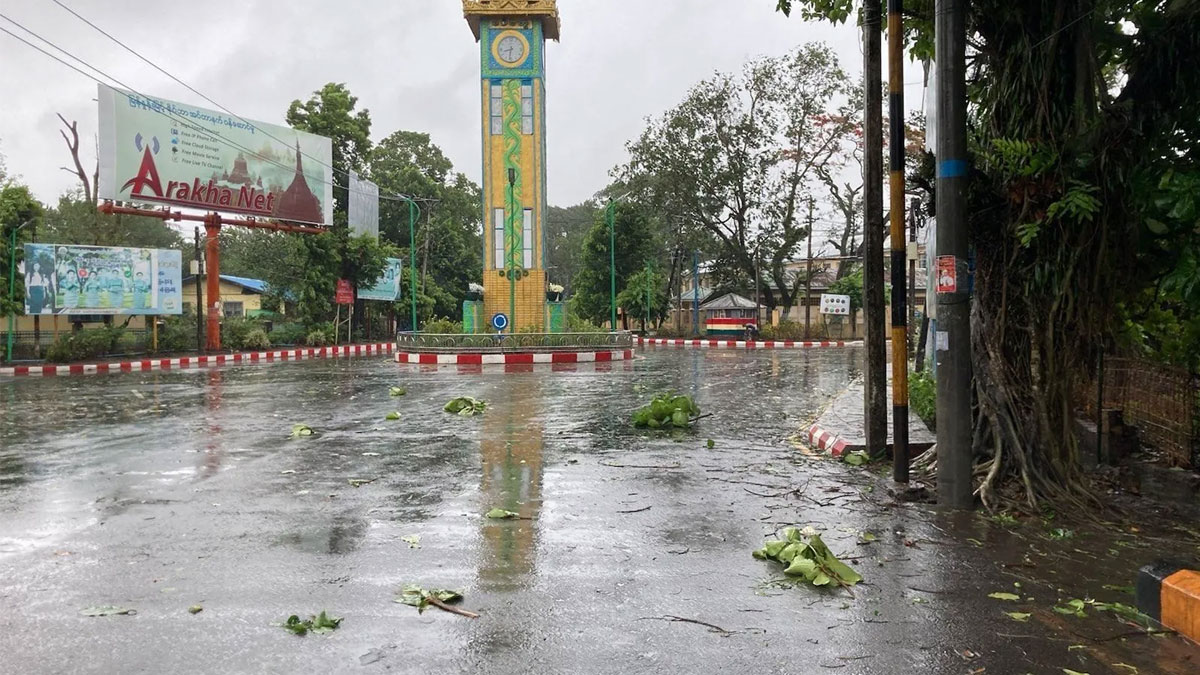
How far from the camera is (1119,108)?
658 centimetres

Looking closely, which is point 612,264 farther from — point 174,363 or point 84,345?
point 84,345

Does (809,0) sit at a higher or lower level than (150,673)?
higher

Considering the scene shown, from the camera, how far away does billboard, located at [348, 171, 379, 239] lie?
42844 mm

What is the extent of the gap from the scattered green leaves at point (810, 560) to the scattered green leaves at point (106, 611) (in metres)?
3.50

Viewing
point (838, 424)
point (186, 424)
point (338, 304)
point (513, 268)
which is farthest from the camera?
point (338, 304)

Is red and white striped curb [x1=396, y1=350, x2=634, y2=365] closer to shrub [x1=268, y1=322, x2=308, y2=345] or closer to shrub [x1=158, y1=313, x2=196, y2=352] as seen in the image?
shrub [x1=158, y1=313, x2=196, y2=352]

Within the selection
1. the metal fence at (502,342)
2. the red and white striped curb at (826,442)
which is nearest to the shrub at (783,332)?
the metal fence at (502,342)

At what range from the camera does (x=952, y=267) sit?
6.42 meters

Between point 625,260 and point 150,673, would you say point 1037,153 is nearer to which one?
point 150,673

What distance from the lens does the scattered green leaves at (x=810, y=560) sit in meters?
4.64

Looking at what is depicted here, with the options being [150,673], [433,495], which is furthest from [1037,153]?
[150,673]

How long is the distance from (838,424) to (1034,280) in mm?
4100

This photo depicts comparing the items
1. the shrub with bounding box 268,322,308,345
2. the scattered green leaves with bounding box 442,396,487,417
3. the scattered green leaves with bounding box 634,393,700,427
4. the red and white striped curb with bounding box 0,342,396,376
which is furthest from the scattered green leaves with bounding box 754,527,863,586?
the shrub with bounding box 268,322,308,345

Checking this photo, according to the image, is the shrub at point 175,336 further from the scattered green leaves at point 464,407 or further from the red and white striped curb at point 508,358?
the scattered green leaves at point 464,407
